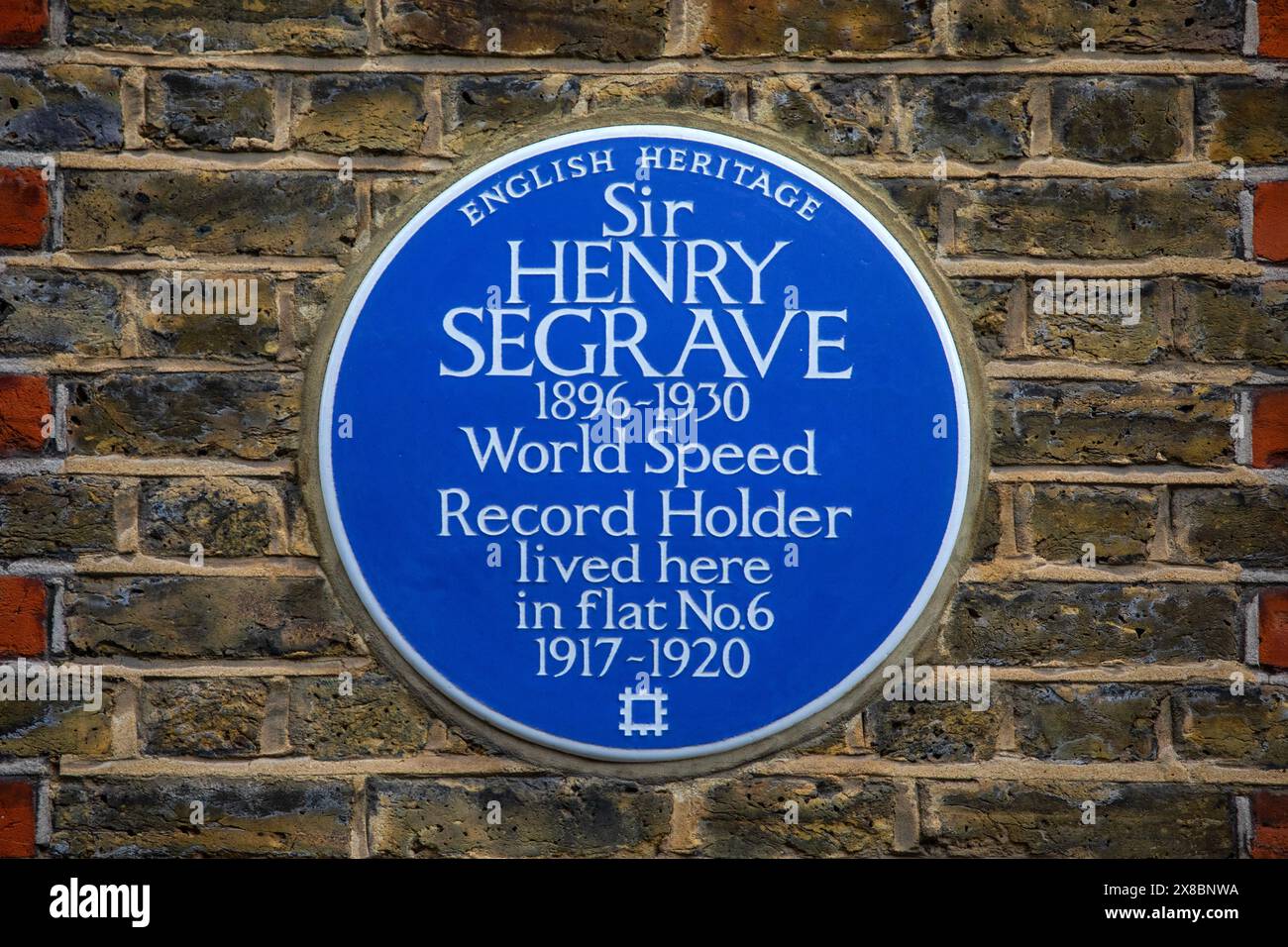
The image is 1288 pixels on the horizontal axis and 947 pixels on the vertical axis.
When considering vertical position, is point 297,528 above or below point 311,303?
below

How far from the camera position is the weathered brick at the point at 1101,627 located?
1.75m

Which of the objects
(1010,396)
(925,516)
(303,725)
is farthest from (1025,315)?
(303,725)

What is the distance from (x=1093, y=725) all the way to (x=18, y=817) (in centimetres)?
142

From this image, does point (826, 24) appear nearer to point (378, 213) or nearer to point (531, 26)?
point (531, 26)

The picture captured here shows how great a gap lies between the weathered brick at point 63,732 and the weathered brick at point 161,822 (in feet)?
0.15

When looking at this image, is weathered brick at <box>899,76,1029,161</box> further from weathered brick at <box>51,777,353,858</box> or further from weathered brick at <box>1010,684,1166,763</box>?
weathered brick at <box>51,777,353,858</box>

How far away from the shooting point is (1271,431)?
1749 mm

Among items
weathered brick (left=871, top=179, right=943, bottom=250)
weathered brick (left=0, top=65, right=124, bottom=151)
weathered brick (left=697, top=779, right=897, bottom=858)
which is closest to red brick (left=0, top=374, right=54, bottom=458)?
weathered brick (left=0, top=65, right=124, bottom=151)

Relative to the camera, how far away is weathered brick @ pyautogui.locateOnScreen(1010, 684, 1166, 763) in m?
1.75

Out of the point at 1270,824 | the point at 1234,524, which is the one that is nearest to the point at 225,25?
the point at 1234,524

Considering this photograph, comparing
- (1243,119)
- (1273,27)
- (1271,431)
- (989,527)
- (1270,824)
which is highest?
(1273,27)

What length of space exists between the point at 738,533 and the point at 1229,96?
0.88 metres

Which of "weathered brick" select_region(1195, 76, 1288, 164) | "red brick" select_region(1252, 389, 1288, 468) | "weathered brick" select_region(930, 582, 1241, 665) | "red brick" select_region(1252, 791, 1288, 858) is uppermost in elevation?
"weathered brick" select_region(1195, 76, 1288, 164)

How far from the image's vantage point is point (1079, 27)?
5.78 feet
